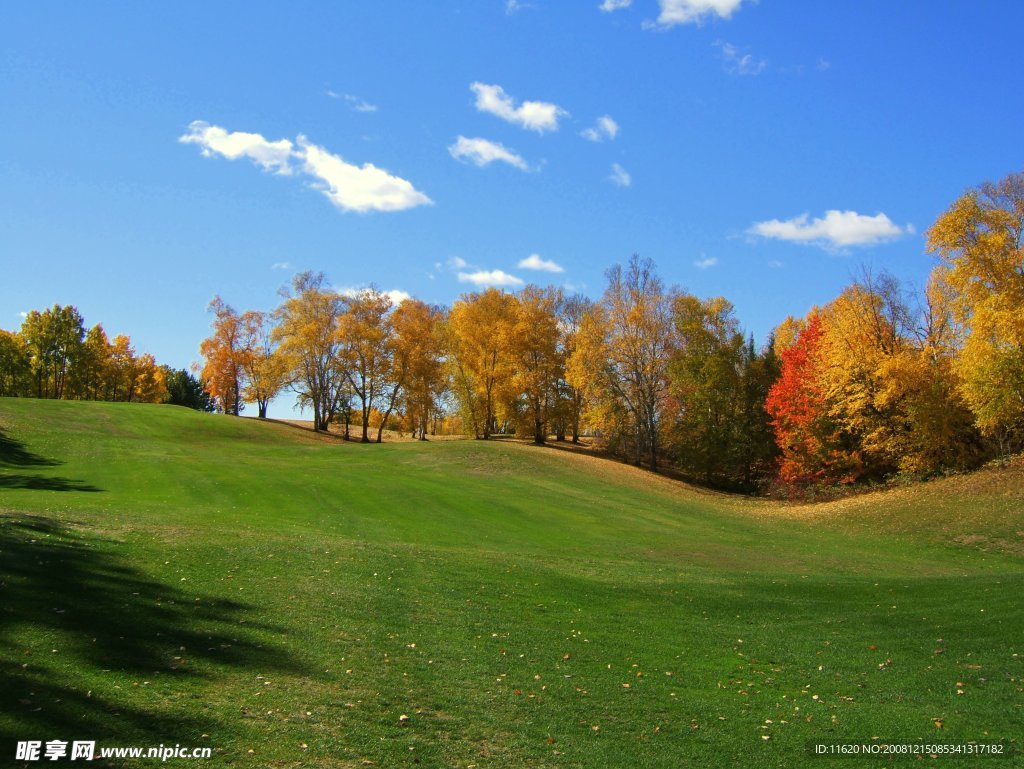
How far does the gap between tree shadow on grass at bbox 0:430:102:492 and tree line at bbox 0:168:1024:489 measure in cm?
3230

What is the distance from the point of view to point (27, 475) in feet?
95.0

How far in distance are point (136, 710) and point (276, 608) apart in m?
4.90

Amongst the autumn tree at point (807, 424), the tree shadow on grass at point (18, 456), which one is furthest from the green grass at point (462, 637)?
the autumn tree at point (807, 424)

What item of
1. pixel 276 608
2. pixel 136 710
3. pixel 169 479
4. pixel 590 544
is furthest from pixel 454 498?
pixel 136 710

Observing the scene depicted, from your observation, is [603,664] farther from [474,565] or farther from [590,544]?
[590,544]

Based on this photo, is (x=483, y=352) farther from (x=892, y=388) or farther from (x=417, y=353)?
(x=892, y=388)

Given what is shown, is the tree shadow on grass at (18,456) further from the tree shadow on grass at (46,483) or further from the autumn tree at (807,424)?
the autumn tree at (807,424)

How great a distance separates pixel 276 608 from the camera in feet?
39.8

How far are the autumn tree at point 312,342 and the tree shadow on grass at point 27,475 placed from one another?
3114 centimetres

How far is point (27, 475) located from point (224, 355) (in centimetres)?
5123

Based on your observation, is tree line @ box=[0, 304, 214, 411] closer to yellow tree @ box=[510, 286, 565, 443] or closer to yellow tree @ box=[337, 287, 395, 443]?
yellow tree @ box=[337, 287, 395, 443]

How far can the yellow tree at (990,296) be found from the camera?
1384 inches

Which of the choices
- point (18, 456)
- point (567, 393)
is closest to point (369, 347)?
point (567, 393)

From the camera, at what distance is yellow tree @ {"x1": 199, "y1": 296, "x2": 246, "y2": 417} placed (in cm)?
7831
